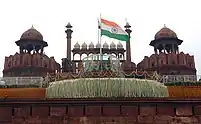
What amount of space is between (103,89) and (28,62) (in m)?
16.6

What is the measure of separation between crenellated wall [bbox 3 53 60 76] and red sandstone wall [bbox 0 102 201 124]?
15.3 m

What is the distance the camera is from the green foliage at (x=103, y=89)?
16812 mm

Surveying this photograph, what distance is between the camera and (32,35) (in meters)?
34.4

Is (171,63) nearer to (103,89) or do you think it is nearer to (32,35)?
(32,35)

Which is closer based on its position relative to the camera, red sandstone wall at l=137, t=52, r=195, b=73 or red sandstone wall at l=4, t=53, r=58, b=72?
red sandstone wall at l=137, t=52, r=195, b=73

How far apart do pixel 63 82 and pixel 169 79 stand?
10.3 metres

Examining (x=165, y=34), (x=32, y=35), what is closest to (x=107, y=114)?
(x=165, y=34)

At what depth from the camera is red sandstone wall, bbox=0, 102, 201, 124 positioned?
16.6 metres

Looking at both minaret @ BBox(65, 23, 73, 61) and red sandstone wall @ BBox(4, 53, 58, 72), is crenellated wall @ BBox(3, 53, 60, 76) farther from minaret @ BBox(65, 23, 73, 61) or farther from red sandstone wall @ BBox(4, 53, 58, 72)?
minaret @ BBox(65, 23, 73, 61)

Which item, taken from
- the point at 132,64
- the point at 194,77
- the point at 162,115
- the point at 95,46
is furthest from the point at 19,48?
the point at 162,115

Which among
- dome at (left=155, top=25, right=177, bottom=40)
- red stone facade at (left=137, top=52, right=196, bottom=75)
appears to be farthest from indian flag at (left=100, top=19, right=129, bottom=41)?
dome at (left=155, top=25, right=177, bottom=40)

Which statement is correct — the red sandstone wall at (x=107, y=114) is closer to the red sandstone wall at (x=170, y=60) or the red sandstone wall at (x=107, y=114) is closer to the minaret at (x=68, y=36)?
the red sandstone wall at (x=170, y=60)

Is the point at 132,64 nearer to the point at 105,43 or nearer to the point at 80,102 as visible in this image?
the point at 105,43

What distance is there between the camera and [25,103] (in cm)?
1689
